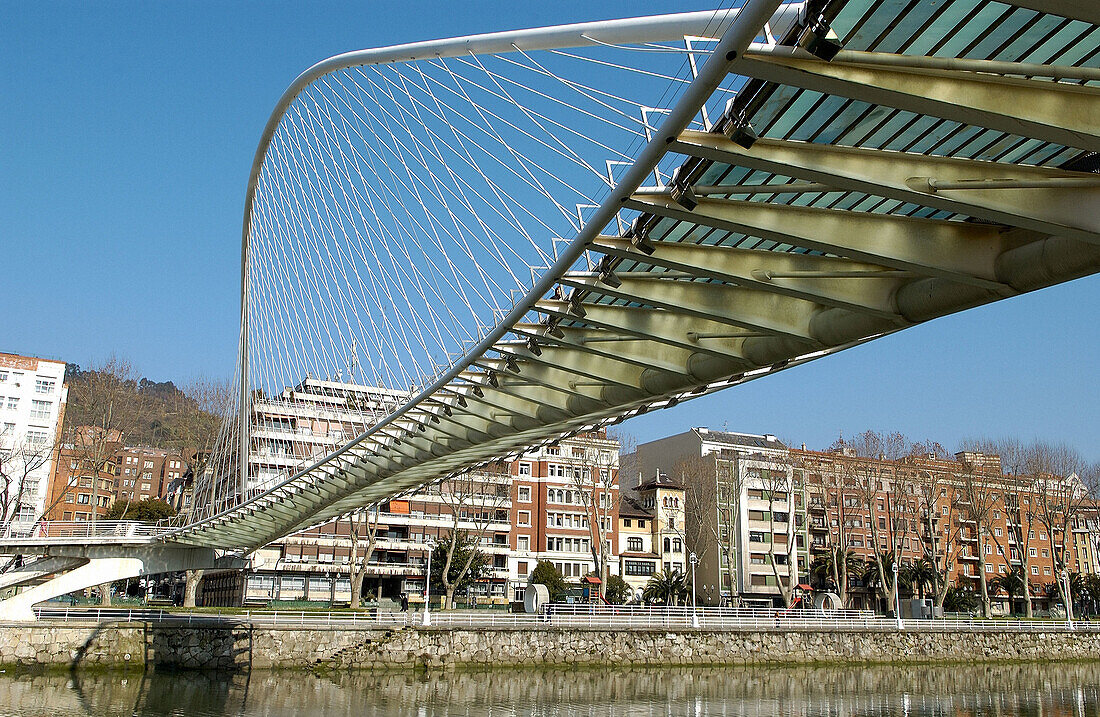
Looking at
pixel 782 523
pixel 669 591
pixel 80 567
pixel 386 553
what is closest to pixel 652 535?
pixel 782 523

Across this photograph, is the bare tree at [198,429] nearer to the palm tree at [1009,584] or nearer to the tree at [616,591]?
the tree at [616,591]

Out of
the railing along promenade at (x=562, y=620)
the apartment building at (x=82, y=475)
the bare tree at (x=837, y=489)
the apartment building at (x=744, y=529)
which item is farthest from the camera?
the apartment building at (x=744, y=529)

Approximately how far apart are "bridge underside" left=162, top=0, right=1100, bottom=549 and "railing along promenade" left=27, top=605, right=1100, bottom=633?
25.3 m

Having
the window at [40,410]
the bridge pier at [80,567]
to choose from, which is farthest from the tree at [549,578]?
the window at [40,410]

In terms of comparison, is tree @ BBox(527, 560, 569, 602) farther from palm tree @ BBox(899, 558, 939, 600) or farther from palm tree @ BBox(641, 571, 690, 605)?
palm tree @ BBox(899, 558, 939, 600)

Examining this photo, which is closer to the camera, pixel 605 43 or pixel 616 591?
pixel 605 43

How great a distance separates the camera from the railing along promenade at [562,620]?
39656 millimetres

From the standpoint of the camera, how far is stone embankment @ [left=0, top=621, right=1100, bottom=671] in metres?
36.2

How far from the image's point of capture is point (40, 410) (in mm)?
75438

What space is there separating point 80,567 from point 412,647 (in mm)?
14848

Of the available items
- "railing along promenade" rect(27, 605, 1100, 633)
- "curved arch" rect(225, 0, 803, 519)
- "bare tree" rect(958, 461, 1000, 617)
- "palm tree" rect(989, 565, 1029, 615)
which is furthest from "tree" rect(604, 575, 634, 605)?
"curved arch" rect(225, 0, 803, 519)

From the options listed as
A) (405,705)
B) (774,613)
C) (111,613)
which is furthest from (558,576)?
(405,705)

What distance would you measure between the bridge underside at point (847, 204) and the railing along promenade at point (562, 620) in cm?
2527

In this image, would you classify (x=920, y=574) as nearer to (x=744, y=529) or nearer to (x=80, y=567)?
(x=744, y=529)
